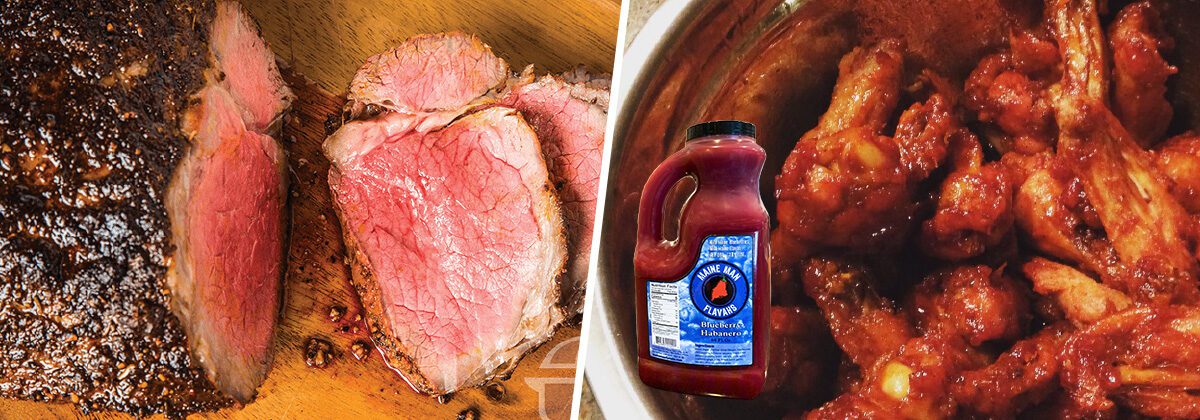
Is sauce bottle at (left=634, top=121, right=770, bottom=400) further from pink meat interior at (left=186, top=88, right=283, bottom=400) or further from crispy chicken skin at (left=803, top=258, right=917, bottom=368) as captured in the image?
pink meat interior at (left=186, top=88, right=283, bottom=400)

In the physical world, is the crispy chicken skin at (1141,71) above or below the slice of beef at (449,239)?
above

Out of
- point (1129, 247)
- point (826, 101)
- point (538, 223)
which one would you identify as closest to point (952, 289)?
point (1129, 247)

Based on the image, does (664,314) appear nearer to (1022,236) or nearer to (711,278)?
(711,278)

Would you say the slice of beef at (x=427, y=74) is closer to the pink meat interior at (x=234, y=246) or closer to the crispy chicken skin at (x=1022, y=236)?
the pink meat interior at (x=234, y=246)

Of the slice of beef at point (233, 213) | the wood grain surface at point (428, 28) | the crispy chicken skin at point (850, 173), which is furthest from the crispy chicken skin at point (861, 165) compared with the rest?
the slice of beef at point (233, 213)

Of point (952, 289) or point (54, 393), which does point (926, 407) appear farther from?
point (54, 393)

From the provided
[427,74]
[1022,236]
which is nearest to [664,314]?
[1022,236]
